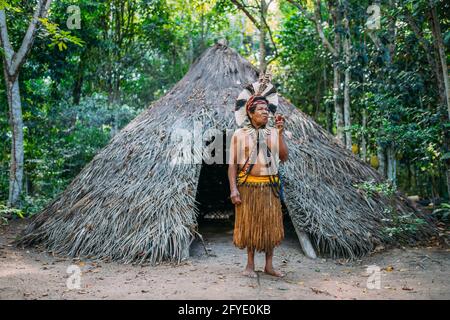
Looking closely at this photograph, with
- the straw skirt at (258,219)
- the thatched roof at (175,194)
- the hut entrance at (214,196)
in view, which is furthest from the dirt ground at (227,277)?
the hut entrance at (214,196)

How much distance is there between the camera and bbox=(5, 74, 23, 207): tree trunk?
31.1 ft

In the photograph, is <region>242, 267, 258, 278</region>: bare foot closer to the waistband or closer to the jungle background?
the waistband

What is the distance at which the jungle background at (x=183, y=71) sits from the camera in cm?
709

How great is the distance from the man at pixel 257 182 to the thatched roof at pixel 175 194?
1.36 meters

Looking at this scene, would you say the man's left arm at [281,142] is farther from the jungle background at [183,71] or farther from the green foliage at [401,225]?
the jungle background at [183,71]

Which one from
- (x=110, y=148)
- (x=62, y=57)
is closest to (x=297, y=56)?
(x=62, y=57)

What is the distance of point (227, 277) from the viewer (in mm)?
4793

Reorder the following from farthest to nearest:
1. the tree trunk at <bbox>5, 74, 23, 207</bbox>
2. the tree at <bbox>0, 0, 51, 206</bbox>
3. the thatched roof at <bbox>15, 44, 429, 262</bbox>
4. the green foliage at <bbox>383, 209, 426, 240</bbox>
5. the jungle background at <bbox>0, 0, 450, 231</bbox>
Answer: the tree trunk at <bbox>5, 74, 23, 207</bbox>
the tree at <bbox>0, 0, 51, 206</bbox>
the jungle background at <bbox>0, 0, 450, 231</bbox>
the green foliage at <bbox>383, 209, 426, 240</bbox>
the thatched roof at <bbox>15, 44, 429, 262</bbox>

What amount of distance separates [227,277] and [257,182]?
1.05 m

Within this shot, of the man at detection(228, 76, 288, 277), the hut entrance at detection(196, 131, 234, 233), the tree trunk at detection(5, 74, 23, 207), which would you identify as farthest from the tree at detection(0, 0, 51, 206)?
the man at detection(228, 76, 288, 277)

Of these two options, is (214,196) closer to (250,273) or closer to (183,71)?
(250,273)

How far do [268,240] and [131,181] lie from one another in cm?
269

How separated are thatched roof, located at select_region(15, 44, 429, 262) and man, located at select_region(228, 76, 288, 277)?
4.48ft

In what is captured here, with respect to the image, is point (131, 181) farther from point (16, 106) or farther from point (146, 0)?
point (146, 0)
